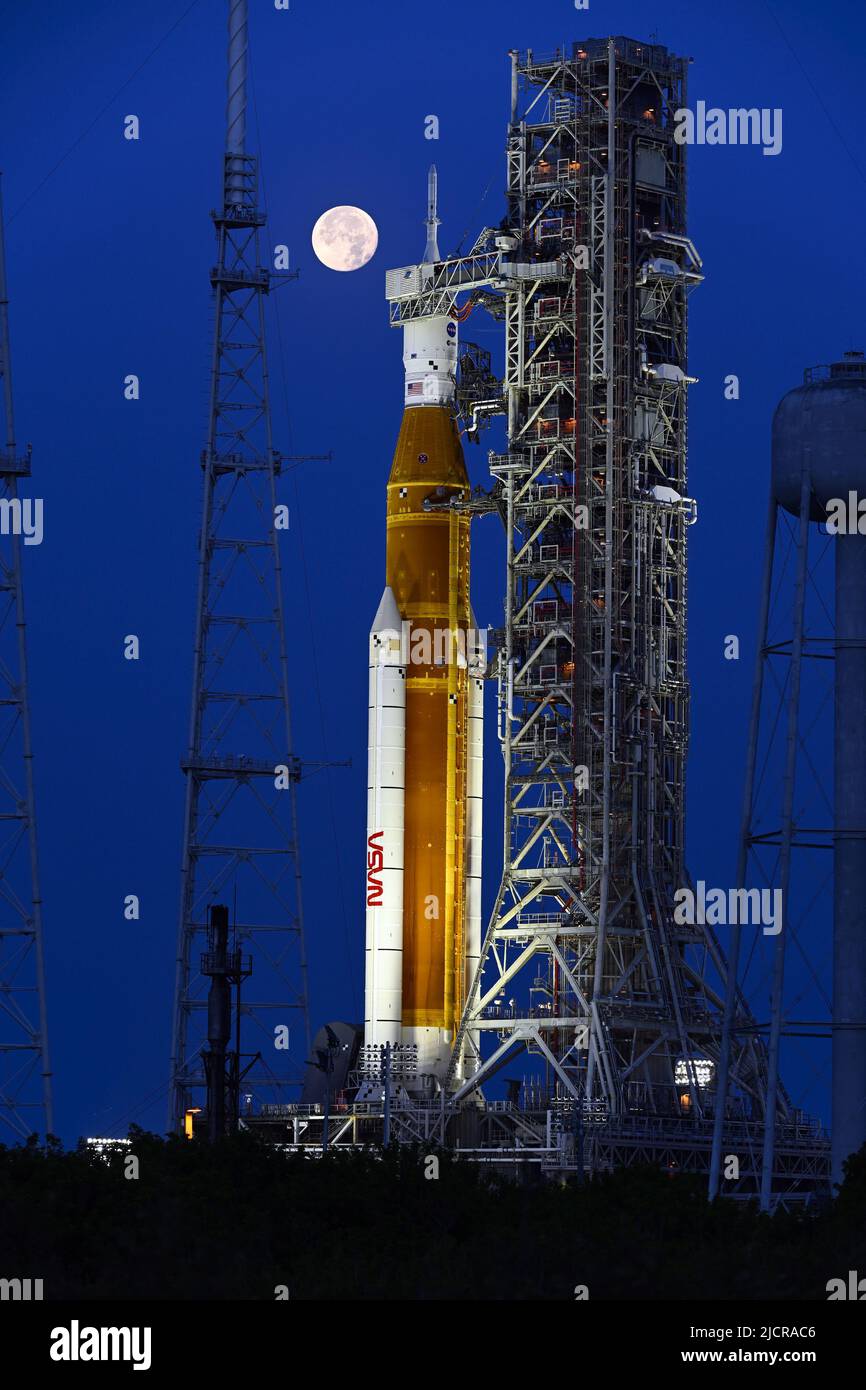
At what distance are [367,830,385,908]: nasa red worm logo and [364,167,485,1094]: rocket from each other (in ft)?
0.09

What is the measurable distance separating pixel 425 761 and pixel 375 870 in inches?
132

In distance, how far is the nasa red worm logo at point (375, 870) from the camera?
305ft

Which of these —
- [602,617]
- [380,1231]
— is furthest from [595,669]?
[380,1231]

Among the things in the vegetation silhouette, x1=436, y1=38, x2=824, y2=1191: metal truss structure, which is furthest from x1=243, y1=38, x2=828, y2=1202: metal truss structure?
the vegetation silhouette

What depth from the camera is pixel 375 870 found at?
305 ft

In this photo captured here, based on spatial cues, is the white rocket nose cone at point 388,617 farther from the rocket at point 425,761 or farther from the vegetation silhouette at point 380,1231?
the vegetation silhouette at point 380,1231

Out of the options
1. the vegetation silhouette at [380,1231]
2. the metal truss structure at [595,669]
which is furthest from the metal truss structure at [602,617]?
the vegetation silhouette at [380,1231]

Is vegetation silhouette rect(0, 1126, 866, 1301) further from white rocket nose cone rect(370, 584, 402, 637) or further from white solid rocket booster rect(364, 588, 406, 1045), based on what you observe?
white rocket nose cone rect(370, 584, 402, 637)

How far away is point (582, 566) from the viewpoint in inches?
3622

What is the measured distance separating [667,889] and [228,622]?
14402 millimetres

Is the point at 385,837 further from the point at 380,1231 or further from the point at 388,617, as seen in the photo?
the point at 380,1231
